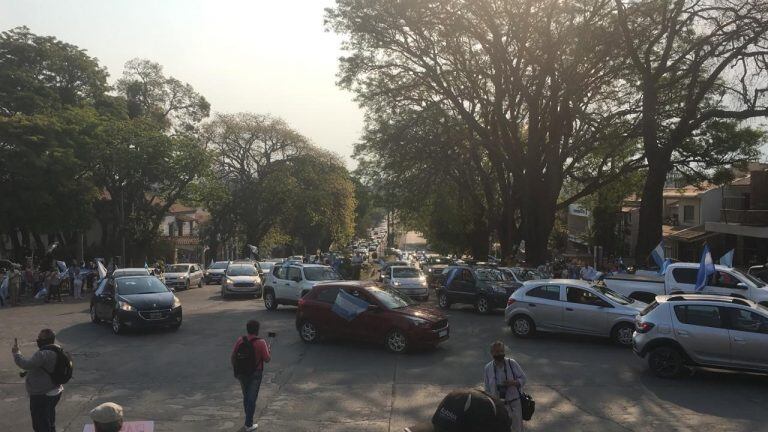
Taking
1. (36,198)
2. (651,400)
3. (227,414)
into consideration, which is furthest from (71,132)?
(651,400)

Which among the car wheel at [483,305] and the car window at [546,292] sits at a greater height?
the car window at [546,292]

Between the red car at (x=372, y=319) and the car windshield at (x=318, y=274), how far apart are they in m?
6.10

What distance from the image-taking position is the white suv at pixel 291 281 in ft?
70.4

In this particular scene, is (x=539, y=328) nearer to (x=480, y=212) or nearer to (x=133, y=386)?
(x=133, y=386)

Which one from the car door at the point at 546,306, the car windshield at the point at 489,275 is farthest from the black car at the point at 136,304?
the car windshield at the point at 489,275

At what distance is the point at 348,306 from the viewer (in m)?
14.5

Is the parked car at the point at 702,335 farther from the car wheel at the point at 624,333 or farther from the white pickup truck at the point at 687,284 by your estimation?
the white pickup truck at the point at 687,284

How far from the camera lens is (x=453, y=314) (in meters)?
21.3

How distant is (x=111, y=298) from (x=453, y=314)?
421 inches

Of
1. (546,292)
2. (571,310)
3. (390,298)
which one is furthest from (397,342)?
(571,310)

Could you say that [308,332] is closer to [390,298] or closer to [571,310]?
[390,298]

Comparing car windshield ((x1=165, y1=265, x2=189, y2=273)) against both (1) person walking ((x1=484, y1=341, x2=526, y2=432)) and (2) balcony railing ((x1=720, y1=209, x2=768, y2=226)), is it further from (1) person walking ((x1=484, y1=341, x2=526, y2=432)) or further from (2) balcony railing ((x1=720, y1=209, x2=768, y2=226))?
(1) person walking ((x1=484, y1=341, x2=526, y2=432))

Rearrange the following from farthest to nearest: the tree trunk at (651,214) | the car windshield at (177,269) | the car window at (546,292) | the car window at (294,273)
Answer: the car windshield at (177,269) < the tree trunk at (651,214) < the car window at (294,273) < the car window at (546,292)

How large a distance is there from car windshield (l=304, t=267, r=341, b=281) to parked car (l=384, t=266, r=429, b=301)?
3.36 m
